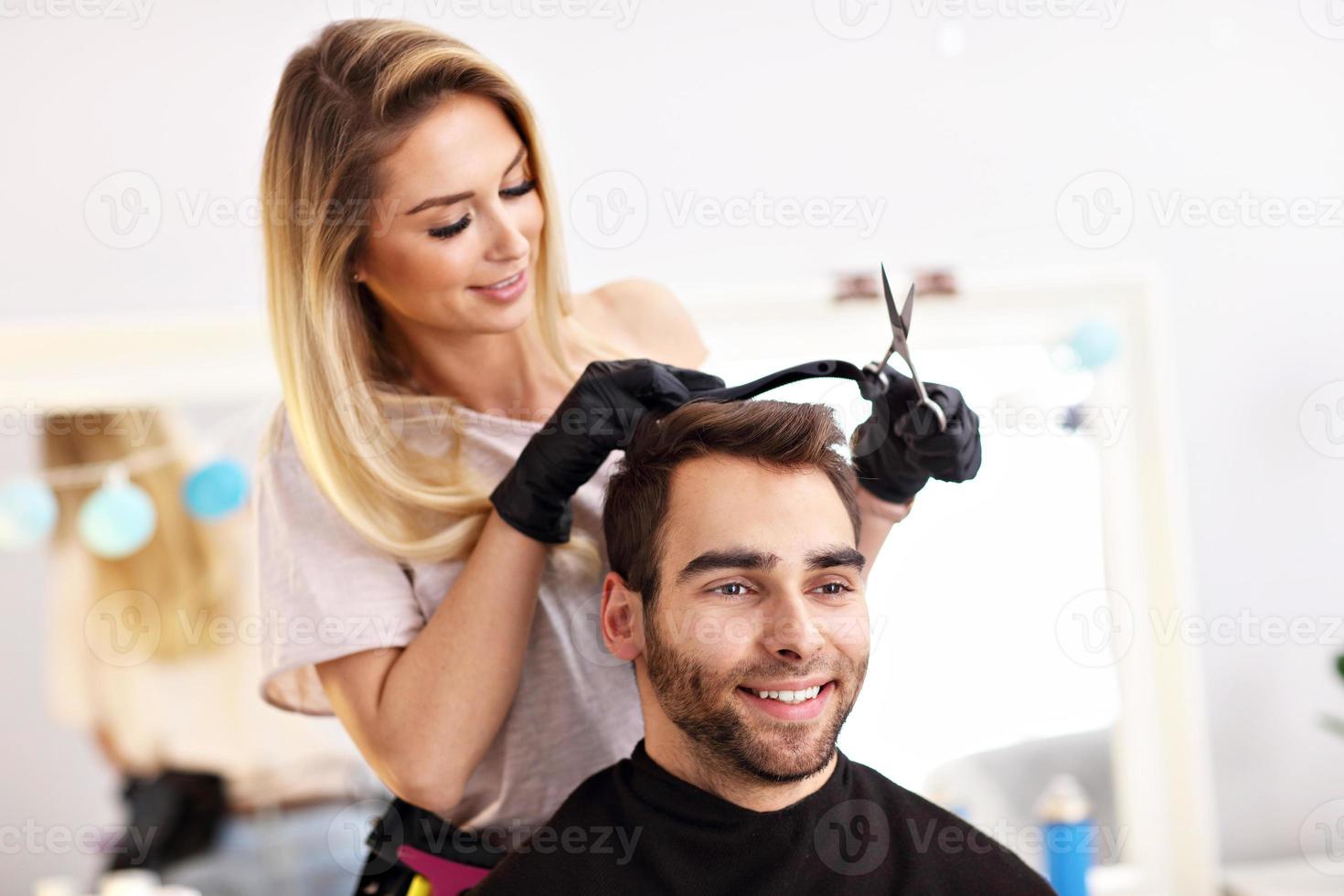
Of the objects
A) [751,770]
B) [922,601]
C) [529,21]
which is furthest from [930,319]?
[751,770]

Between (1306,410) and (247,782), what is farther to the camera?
(1306,410)

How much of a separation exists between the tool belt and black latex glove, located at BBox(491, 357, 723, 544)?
1.21 feet

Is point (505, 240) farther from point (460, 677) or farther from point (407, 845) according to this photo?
point (407, 845)

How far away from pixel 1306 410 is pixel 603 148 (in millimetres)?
1585

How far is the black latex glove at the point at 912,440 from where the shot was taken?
4.13 ft

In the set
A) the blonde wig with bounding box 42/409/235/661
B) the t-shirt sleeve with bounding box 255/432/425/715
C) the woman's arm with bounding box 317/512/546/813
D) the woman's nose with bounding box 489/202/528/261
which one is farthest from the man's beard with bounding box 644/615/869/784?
the blonde wig with bounding box 42/409/235/661

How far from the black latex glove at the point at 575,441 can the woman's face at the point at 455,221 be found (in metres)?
0.15

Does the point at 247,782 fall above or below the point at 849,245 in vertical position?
below

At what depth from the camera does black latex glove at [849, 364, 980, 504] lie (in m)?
1.26

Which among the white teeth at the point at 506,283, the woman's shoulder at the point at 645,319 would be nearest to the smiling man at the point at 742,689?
the white teeth at the point at 506,283

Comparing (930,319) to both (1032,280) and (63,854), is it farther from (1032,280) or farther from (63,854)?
(63,854)

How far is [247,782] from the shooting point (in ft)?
7.43

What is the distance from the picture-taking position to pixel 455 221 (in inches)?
49.0

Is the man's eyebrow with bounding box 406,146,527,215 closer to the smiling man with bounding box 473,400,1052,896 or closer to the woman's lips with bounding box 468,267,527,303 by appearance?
the woman's lips with bounding box 468,267,527,303
